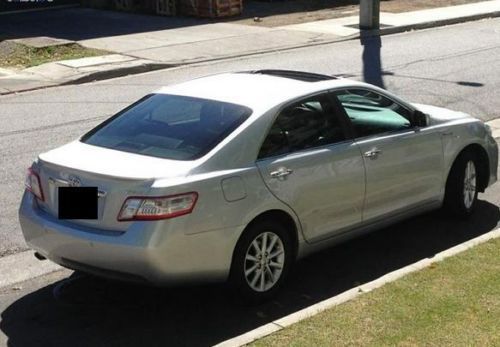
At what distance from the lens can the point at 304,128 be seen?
5.96 metres

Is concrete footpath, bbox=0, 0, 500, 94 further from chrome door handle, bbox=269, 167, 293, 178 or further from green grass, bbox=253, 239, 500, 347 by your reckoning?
green grass, bbox=253, 239, 500, 347

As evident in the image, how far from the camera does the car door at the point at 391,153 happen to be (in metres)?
6.29

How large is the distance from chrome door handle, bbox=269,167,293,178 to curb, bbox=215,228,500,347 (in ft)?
2.89

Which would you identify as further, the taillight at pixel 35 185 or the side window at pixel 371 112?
the side window at pixel 371 112

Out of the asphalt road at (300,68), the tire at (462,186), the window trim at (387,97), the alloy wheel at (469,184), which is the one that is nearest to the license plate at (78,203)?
the asphalt road at (300,68)

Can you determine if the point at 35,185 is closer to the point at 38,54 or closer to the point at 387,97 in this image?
the point at 387,97

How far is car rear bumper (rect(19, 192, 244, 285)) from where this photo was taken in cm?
497

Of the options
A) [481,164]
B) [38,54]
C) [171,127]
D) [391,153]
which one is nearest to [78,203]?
[171,127]

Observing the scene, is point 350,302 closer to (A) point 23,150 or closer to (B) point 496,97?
(A) point 23,150

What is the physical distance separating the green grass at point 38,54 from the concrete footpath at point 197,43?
46cm

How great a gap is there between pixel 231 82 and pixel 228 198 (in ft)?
4.40

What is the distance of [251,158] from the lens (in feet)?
18.0

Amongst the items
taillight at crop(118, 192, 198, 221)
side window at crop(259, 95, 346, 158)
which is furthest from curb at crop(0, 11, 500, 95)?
taillight at crop(118, 192, 198, 221)

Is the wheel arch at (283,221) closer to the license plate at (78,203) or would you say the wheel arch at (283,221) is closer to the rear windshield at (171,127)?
the rear windshield at (171,127)
